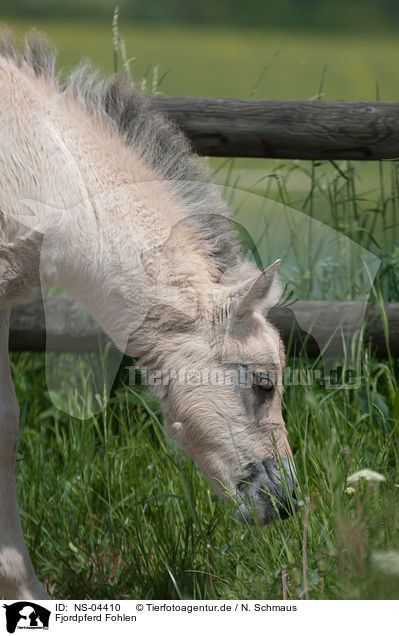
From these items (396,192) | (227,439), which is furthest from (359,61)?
(227,439)

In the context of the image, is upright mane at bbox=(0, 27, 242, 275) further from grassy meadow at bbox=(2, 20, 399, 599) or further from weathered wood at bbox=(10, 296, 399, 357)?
weathered wood at bbox=(10, 296, 399, 357)

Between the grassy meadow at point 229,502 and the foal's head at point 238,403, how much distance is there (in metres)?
0.14

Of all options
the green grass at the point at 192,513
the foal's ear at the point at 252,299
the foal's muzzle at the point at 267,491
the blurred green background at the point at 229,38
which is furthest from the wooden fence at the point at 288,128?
the blurred green background at the point at 229,38

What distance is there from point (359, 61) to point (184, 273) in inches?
569

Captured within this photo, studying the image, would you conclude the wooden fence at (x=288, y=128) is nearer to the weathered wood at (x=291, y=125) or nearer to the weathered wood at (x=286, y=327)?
the weathered wood at (x=291, y=125)

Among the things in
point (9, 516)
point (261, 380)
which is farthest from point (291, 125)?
point (9, 516)

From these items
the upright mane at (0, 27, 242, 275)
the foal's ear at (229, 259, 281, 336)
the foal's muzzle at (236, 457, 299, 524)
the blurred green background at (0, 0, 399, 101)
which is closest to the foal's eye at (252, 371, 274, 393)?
the foal's ear at (229, 259, 281, 336)

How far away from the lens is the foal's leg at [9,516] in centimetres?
279

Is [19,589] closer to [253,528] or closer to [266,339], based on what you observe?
[253,528]

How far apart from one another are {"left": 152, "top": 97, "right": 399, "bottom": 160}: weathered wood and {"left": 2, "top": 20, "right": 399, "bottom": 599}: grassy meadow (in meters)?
0.35

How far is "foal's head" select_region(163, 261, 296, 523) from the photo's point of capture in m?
2.65

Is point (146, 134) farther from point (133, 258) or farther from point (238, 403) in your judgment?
point (238, 403)

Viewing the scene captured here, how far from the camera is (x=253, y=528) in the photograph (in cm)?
266
